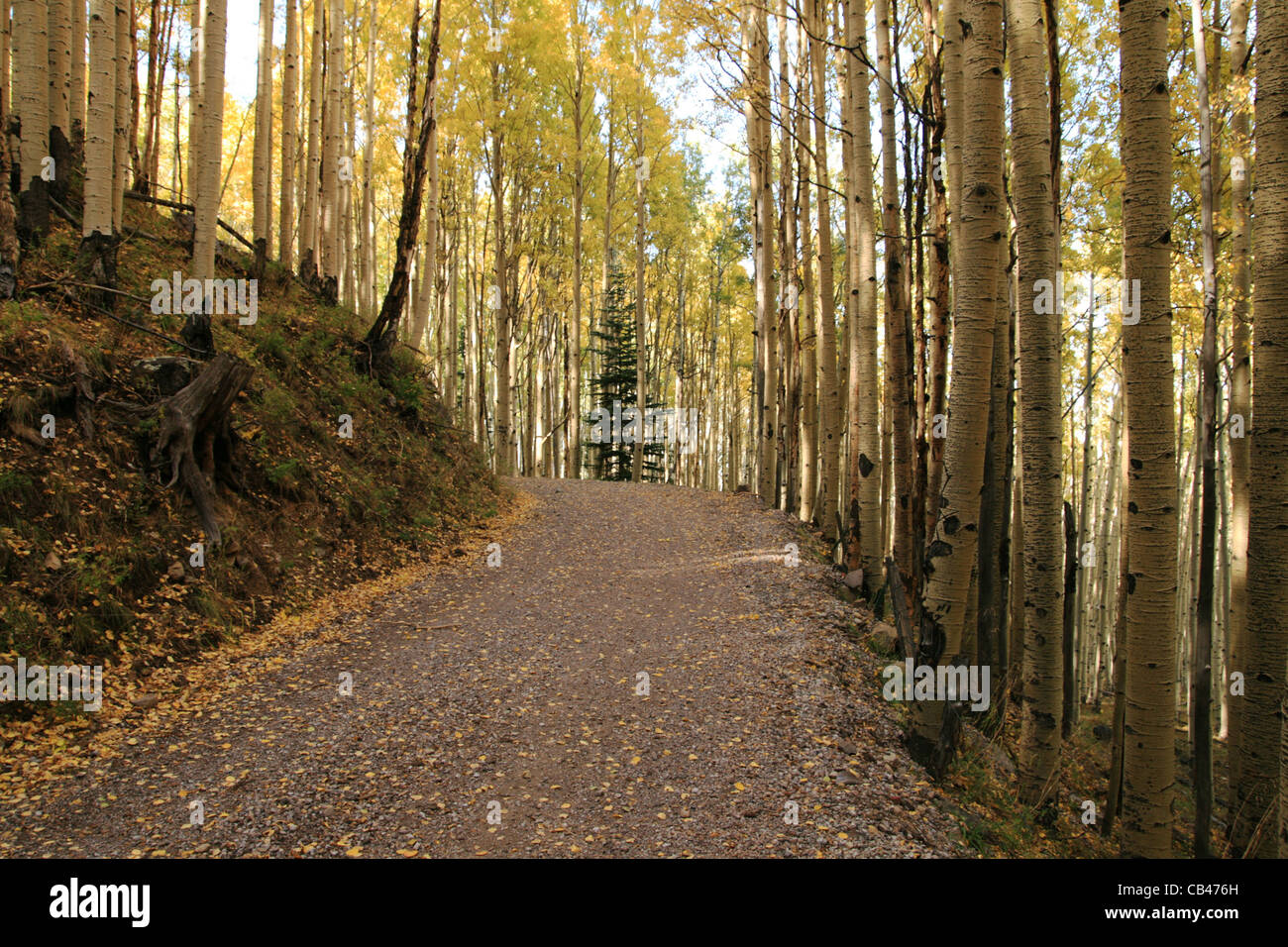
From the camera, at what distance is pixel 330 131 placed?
11141 millimetres

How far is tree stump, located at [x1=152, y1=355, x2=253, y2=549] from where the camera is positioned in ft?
20.2

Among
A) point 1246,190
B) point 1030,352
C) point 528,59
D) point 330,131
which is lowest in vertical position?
point 1030,352

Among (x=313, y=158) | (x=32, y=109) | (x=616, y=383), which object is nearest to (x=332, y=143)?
(x=313, y=158)

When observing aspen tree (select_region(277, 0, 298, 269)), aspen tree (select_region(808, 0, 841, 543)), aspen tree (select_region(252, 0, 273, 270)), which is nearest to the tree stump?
aspen tree (select_region(252, 0, 273, 270))

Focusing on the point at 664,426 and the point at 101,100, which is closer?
the point at 101,100

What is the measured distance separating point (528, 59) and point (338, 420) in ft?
35.3

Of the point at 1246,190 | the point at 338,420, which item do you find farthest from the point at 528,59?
the point at 1246,190

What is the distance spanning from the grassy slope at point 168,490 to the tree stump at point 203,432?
0.14 metres

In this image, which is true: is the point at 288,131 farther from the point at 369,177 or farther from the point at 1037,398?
the point at 1037,398

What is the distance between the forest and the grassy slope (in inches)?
1.5

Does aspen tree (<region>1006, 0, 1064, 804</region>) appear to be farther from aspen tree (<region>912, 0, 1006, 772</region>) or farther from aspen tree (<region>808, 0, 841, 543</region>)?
aspen tree (<region>808, 0, 841, 543</region>)

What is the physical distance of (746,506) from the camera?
13.5 m

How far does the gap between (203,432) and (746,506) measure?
30.8 feet

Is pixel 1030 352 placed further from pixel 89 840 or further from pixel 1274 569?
pixel 89 840
